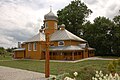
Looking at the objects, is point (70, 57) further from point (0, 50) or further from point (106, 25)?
point (0, 50)

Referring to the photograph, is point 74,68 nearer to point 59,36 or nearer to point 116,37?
point 59,36

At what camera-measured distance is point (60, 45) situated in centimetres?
3438

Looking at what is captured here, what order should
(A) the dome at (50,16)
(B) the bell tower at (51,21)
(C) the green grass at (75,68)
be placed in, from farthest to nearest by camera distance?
(A) the dome at (50,16) < (B) the bell tower at (51,21) < (C) the green grass at (75,68)

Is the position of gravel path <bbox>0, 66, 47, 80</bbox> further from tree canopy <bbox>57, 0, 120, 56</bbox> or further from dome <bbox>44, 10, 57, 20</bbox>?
tree canopy <bbox>57, 0, 120, 56</bbox>

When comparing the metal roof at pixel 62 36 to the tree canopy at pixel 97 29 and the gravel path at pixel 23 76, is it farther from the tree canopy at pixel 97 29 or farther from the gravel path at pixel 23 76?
the gravel path at pixel 23 76

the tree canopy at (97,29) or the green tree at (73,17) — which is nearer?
the tree canopy at (97,29)

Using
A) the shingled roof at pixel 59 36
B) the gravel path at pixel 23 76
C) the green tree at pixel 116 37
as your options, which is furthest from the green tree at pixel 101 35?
the gravel path at pixel 23 76

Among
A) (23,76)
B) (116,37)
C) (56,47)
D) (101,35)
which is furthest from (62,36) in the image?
(23,76)

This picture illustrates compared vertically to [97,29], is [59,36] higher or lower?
lower

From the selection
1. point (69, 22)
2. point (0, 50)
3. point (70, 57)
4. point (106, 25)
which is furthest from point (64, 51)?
point (0, 50)

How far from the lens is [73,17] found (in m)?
48.3

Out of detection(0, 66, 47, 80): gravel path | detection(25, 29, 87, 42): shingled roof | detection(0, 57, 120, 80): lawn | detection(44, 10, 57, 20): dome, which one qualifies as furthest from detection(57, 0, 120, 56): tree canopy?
detection(0, 66, 47, 80): gravel path

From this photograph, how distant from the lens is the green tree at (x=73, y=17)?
4837 cm

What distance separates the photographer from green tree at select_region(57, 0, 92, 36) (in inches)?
1904
